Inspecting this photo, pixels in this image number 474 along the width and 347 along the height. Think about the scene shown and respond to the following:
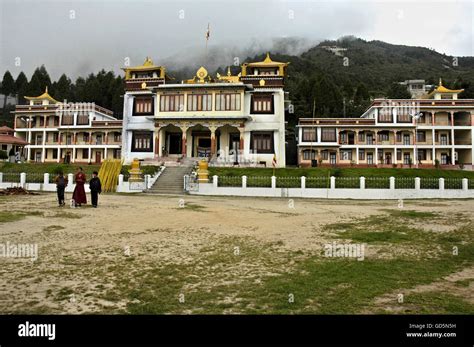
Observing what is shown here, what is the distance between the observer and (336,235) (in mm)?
10258

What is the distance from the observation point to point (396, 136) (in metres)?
50.6

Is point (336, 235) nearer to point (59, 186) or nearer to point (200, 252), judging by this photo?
point (200, 252)

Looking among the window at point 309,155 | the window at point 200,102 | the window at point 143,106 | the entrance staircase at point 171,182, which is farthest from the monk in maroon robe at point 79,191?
the window at point 309,155

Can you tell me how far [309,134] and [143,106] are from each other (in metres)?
23.3

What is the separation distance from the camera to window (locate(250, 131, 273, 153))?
40.2m

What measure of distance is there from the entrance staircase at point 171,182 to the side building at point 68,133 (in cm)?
2592

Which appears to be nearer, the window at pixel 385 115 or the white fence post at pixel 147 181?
the white fence post at pixel 147 181

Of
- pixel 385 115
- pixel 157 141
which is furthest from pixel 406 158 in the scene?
pixel 157 141

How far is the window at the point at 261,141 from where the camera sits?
40.2 meters

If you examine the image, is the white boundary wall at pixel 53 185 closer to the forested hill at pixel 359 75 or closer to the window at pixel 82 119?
the forested hill at pixel 359 75
